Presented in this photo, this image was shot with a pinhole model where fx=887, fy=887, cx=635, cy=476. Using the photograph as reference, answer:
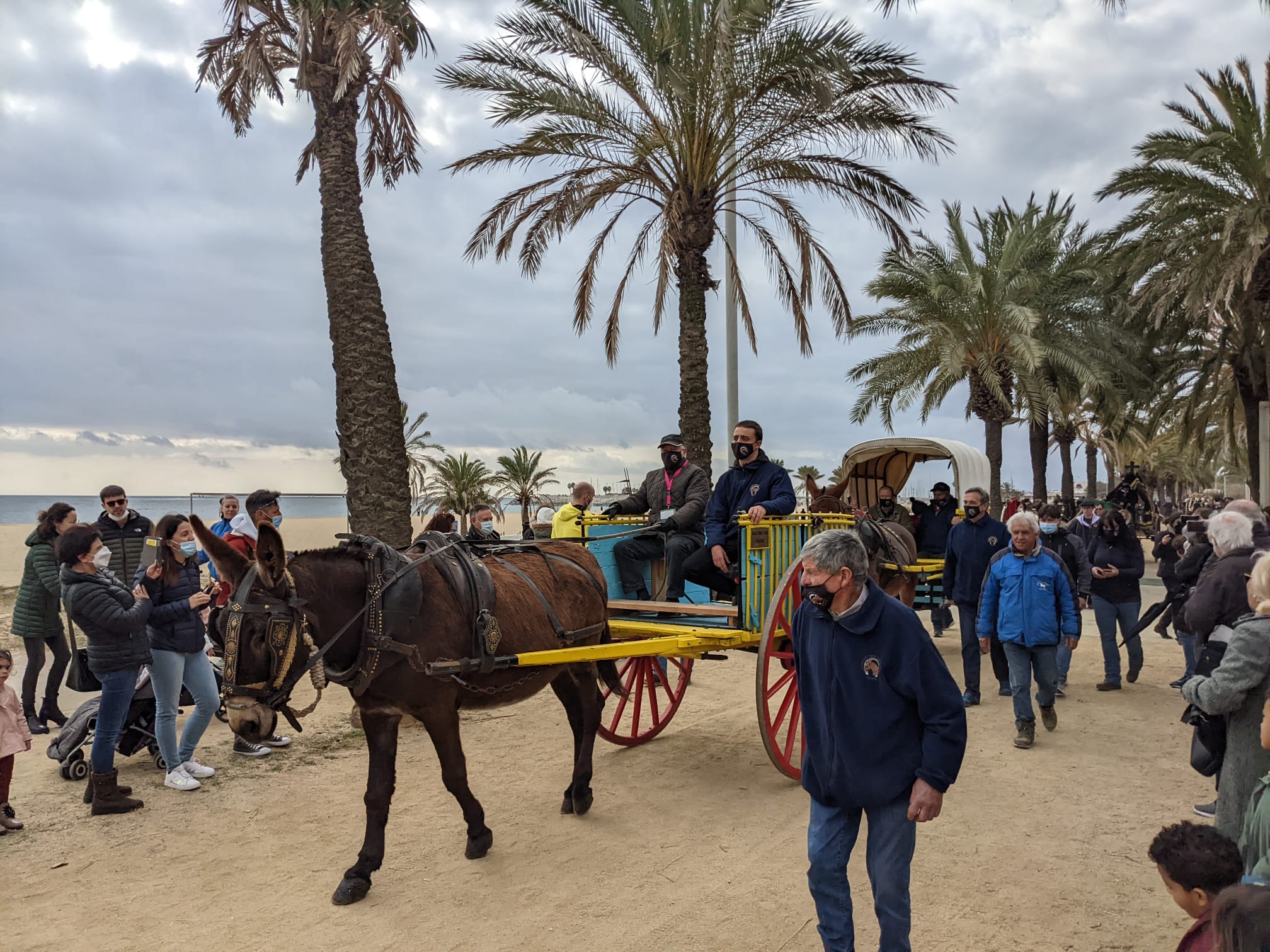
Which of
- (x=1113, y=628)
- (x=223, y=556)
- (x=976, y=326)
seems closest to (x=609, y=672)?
(x=223, y=556)

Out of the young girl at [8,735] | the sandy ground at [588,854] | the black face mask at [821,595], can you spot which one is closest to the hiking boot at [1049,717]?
the sandy ground at [588,854]

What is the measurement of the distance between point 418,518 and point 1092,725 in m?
37.1

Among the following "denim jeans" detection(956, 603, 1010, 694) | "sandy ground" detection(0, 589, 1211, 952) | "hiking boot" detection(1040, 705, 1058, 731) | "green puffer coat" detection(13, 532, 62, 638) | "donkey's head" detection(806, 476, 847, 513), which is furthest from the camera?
"donkey's head" detection(806, 476, 847, 513)

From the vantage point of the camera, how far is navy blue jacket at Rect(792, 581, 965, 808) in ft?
9.93

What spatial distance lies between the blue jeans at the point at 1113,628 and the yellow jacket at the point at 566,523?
531 cm

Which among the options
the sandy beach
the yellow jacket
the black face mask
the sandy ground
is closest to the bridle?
the sandy ground

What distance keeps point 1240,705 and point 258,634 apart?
402cm

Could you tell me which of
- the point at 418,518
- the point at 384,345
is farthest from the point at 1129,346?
the point at 418,518

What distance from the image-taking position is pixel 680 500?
699 cm

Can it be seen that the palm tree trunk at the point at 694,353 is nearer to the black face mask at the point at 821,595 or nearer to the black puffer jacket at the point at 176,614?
Result: the black puffer jacket at the point at 176,614

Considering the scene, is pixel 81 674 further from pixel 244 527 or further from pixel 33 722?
pixel 33 722

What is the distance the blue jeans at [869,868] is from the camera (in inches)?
122

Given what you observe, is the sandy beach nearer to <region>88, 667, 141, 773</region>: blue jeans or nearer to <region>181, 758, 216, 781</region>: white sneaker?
<region>181, 758, 216, 781</region>: white sneaker

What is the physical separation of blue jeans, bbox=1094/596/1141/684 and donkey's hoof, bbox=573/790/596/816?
A: 19.3 ft
